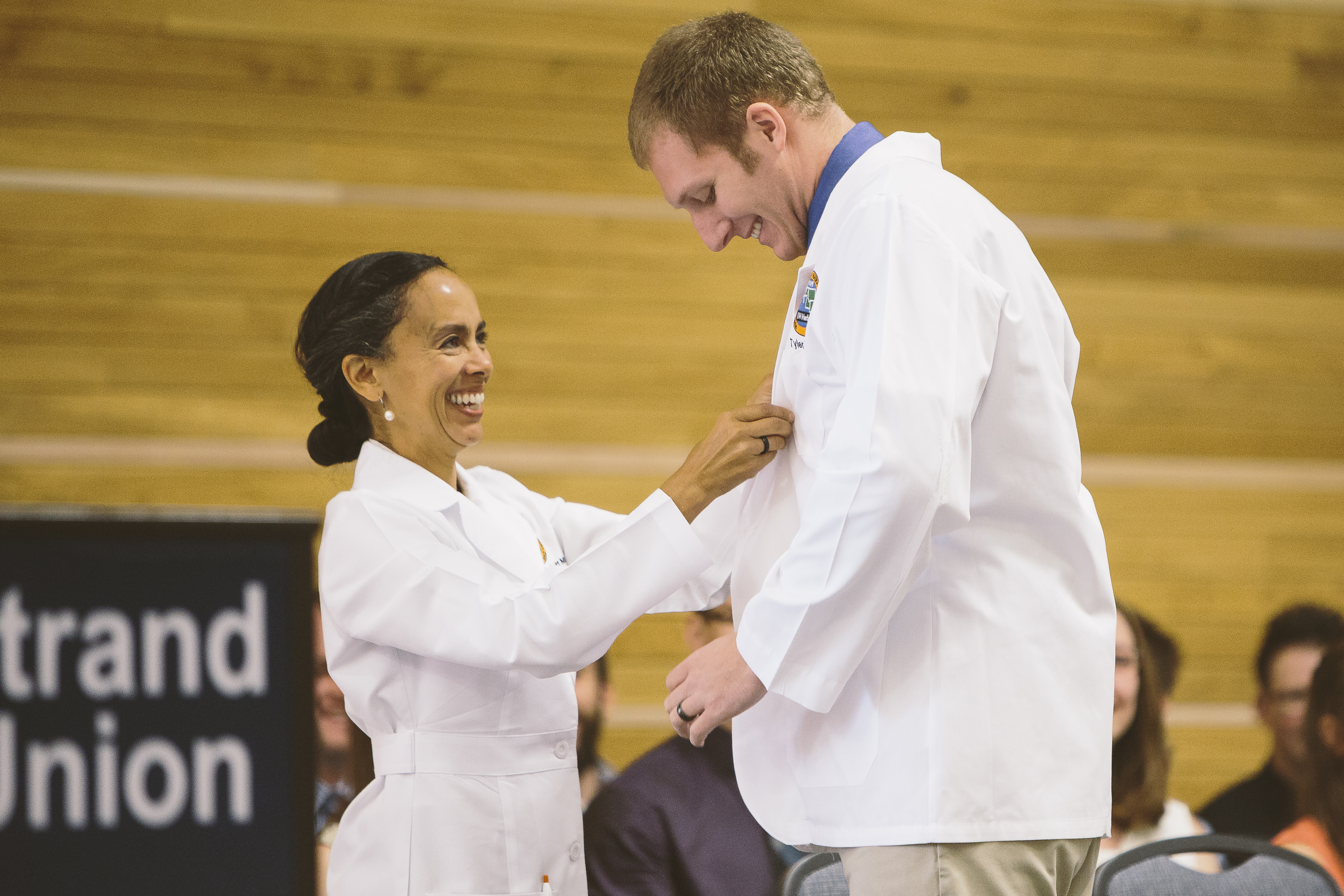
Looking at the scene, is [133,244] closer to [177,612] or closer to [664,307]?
[664,307]

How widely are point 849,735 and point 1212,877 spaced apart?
0.96 metres

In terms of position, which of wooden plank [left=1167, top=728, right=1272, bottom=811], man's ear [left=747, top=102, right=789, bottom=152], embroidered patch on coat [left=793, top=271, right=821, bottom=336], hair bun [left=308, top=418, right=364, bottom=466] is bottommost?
wooden plank [left=1167, top=728, right=1272, bottom=811]

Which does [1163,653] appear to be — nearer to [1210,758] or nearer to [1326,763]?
[1326,763]

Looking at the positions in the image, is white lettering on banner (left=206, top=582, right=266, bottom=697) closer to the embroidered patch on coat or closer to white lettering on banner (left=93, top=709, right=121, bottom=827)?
white lettering on banner (left=93, top=709, right=121, bottom=827)

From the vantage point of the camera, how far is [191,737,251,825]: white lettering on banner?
1.61m

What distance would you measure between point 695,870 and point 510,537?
121cm

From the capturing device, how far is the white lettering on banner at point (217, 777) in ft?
5.28

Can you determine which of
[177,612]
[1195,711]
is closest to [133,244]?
[177,612]

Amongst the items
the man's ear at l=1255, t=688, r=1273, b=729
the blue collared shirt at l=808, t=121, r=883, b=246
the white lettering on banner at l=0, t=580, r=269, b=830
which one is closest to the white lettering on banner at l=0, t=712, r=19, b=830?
the white lettering on banner at l=0, t=580, r=269, b=830

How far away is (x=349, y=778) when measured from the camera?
2781 millimetres

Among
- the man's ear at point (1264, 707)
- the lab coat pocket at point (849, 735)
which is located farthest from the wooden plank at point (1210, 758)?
the lab coat pocket at point (849, 735)

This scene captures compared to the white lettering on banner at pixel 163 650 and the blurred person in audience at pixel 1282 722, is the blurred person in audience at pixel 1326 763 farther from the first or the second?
the white lettering on banner at pixel 163 650

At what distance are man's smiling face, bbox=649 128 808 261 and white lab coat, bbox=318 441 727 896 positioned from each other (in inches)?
13.3

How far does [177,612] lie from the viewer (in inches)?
63.9
